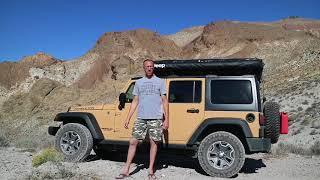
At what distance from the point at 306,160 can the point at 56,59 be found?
145 ft

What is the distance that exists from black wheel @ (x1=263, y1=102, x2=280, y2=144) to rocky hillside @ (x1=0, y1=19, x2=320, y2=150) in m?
13.3

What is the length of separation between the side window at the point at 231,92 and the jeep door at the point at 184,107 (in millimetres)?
223

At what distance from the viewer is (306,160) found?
34.3 feet

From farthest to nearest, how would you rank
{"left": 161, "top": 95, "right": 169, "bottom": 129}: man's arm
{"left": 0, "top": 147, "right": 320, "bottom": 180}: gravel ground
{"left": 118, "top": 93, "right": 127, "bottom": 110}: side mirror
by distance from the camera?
{"left": 118, "top": 93, "right": 127, "bottom": 110}: side mirror → {"left": 0, "top": 147, "right": 320, "bottom": 180}: gravel ground → {"left": 161, "top": 95, "right": 169, "bottom": 129}: man's arm

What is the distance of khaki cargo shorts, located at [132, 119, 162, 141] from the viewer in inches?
302

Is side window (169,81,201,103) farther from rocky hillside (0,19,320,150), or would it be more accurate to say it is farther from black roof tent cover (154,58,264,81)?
rocky hillside (0,19,320,150)

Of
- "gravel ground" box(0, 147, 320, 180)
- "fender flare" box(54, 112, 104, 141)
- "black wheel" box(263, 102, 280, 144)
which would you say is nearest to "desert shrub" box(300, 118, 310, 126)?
"gravel ground" box(0, 147, 320, 180)

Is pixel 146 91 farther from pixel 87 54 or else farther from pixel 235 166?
pixel 87 54

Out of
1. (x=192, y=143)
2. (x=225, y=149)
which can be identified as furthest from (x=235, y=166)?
(x=192, y=143)

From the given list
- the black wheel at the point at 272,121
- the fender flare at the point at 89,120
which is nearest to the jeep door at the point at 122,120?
the fender flare at the point at 89,120

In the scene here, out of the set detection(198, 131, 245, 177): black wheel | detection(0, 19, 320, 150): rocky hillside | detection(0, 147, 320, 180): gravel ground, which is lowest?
detection(0, 147, 320, 180): gravel ground

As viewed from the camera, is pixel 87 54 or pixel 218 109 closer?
pixel 218 109

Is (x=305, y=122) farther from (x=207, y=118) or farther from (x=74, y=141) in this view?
(x=74, y=141)

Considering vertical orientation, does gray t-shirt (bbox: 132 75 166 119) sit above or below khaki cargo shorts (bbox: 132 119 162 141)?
above
